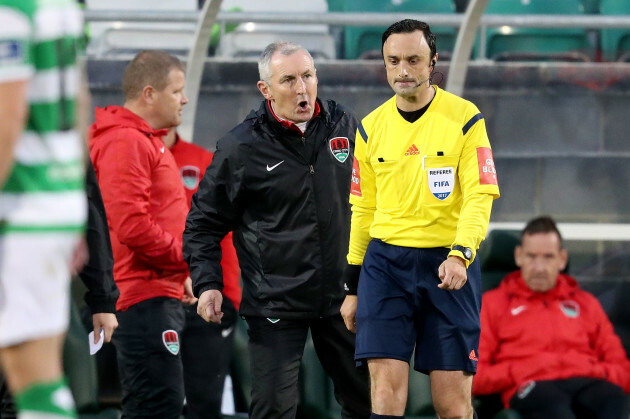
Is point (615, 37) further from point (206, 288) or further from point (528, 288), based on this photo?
point (206, 288)

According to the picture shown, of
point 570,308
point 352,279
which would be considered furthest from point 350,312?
point 570,308

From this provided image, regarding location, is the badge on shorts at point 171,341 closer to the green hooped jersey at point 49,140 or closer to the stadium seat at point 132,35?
the green hooped jersey at point 49,140

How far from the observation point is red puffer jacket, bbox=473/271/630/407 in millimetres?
5977

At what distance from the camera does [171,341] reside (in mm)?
4930

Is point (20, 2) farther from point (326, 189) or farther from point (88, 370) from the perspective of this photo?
point (88, 370)

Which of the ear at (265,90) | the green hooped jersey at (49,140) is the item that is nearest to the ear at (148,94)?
the ear at (265,90)

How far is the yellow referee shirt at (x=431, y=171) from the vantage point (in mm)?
4230

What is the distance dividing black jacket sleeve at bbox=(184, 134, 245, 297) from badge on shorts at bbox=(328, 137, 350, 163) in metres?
0.37

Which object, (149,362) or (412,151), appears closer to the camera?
(412,151)

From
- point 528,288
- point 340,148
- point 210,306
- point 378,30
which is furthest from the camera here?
point 378,30

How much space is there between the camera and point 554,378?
5.96 meters

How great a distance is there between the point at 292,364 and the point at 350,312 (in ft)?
1.09

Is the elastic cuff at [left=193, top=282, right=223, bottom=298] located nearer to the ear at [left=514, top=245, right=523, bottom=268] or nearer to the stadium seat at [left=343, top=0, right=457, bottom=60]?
the ear at [left=514, top=245, right=523, bottom=268]

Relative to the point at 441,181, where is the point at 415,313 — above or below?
below
